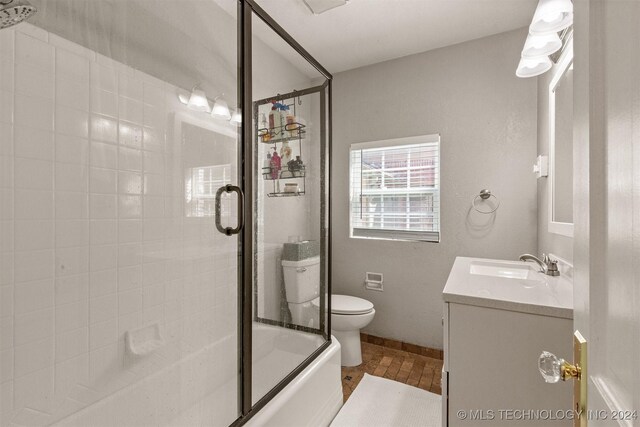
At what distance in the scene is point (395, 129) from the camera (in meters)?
2.59

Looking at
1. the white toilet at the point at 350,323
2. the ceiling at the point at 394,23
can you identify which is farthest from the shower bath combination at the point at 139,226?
the ceiling at the point at 394,23

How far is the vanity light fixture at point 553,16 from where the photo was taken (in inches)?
53.2

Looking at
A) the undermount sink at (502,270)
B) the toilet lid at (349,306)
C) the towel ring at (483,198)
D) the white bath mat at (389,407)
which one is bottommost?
the white bath mat at (389,407)

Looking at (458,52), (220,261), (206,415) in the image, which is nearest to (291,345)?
(206,415)

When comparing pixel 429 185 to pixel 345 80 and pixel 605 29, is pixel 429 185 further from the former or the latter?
pixel 605 29

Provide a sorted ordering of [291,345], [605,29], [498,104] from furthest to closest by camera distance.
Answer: [498,104] < [291,345] < [605,29]

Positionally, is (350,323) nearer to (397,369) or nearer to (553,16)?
(397,369)

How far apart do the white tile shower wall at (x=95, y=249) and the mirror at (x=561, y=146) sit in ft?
5.33

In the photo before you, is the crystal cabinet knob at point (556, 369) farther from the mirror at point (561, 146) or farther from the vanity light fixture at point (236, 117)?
the vanity light fixture at point (236, 117)

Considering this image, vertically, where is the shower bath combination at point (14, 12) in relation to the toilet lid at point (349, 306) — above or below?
above

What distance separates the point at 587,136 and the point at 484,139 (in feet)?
6.56

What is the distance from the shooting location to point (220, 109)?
149cm

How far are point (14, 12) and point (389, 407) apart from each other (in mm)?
2411

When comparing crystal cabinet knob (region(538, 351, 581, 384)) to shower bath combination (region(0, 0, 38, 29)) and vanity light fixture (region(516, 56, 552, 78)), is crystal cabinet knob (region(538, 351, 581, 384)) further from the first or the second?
vanity light fixture (region(516, 56, 552, 78))
